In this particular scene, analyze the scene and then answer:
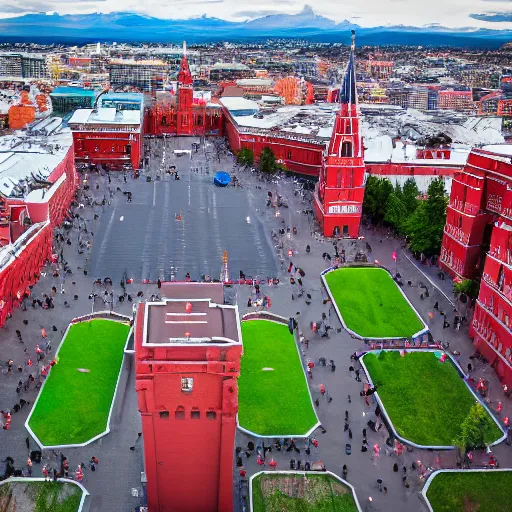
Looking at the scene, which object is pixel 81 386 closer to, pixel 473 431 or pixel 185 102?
pixel 473 431

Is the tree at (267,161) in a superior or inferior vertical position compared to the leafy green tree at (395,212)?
inferior

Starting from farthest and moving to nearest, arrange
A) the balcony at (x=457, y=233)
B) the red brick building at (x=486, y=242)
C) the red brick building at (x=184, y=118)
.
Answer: the red brick building at (x=184, y=118) < the balcony at (x=457, y=233) < the red brick building at (x=486, y=242)

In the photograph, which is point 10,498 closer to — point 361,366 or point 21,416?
point 21,416

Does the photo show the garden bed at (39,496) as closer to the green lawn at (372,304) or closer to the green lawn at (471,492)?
the green lawn at (471,492)

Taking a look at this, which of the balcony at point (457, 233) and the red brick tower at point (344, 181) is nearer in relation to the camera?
the balcony at point (457, 233)

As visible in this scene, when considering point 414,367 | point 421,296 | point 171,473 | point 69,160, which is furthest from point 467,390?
point 69,160

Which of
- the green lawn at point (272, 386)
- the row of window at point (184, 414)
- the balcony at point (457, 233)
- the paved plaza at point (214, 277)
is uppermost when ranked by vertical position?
the row of window at point (184, 414)

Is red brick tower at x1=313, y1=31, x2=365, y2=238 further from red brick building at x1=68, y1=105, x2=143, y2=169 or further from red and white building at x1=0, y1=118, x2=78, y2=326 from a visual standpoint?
red brick building at x1=68, y1=105, x2=143, y2=169

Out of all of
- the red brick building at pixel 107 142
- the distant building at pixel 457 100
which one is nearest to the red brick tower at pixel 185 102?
the red brick building at pixel 107 142
